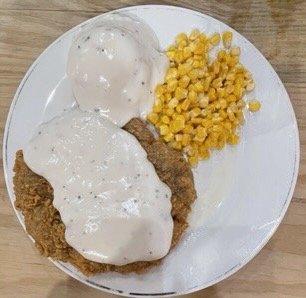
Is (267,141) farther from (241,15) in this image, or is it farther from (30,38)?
(30,38)

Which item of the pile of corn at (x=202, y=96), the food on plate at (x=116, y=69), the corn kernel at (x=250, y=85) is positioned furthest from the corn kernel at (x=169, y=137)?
the corn kernel at (x=250, y=85)

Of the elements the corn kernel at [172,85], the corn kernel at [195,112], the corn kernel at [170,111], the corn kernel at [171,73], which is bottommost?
the corn kernel at [170,111]

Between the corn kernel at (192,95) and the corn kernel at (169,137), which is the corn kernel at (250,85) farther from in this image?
the corn kernel at (169,137)

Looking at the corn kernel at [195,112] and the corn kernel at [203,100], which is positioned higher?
the corn kernel at [203,100]

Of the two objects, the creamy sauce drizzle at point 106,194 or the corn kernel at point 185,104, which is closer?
the creamy sauce drizzle at point 106,194

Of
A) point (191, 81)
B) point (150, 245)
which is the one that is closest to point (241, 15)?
point (191, 81)

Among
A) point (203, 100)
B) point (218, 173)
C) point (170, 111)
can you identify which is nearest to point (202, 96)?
point (203, 100)
